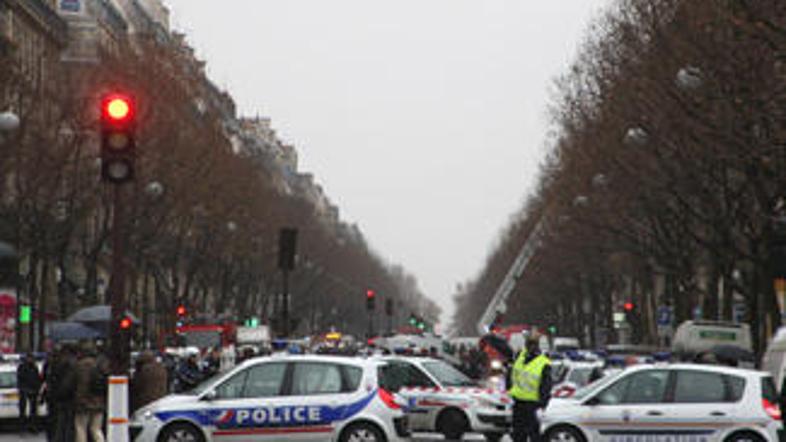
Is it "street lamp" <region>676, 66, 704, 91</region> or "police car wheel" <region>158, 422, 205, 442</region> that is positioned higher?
"street lamp" <region>676, 66, 704, 91</region>

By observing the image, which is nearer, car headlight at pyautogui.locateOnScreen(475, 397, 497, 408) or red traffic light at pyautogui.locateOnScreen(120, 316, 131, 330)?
red traffic light at pyautogui.locateOnScreen(120, 316, 131, 330)

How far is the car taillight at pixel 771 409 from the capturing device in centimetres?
2002

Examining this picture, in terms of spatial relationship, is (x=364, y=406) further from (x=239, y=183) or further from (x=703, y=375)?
(x=239, y=183)

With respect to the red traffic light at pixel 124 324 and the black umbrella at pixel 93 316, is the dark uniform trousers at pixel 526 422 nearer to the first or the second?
the red traffic light at pixel 124 324

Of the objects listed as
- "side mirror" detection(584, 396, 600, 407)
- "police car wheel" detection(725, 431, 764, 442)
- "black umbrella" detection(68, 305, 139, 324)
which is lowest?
"police car wheel" detection(725, 431, 764, 442)

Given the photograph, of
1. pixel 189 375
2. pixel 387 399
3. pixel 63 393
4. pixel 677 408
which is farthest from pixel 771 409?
pixel 189 375

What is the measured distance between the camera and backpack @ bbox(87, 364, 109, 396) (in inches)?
824

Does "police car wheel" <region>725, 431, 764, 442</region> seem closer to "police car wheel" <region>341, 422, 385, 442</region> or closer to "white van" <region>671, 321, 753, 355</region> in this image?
"police car wheel" <region>341, 422, 385, 442</region>

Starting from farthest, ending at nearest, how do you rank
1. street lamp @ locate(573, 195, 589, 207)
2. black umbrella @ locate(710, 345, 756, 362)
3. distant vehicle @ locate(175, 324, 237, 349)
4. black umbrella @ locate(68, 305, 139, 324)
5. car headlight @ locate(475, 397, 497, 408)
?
distant vehicle @ locate(175, 324, 237, 349), street lamp @ locate(573, 195, 589, 207), black umbrella @ locate(68, 305, 139, 324), black umbrella @ locate(710, 345, 756, 362), car headlight @ locate(475, 397, 497, 408)

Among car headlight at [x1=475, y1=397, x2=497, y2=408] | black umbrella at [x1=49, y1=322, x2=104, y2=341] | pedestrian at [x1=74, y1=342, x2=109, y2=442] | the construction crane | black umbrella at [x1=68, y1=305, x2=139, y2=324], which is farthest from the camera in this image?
the construction crane

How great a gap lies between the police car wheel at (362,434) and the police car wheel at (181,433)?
6.02 ft

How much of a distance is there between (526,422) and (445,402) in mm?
6643

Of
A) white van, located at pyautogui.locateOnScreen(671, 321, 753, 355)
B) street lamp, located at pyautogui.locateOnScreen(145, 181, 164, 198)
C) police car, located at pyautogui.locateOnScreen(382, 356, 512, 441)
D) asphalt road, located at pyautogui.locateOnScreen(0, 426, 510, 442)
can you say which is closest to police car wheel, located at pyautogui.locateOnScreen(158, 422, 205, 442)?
police car, located at pyautogui.locateOnScreen(382, 356, 512, 441)

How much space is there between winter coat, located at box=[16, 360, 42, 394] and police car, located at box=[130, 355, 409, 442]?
31.1 ft
